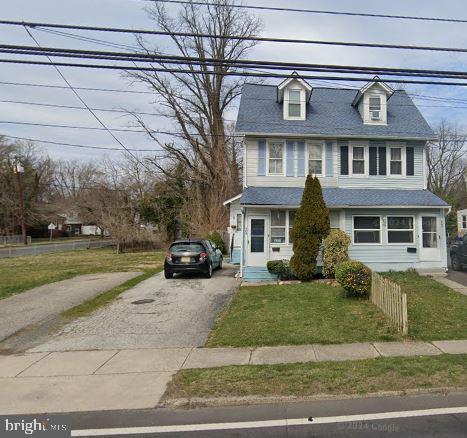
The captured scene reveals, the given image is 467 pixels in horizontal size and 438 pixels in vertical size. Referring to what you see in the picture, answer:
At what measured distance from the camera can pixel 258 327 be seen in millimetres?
8211

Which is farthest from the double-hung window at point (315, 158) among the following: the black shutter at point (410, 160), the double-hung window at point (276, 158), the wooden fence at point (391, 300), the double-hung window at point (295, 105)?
the wooden fence at point (391, 300)

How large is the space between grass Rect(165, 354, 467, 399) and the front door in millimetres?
8867

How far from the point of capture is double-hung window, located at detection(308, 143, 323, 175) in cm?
1628

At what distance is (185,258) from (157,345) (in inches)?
304

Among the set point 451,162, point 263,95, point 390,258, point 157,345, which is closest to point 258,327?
point 157,345

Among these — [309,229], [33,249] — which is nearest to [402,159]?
[309,229]

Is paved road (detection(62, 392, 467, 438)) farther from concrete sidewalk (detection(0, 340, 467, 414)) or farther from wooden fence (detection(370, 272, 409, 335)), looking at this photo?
wooden fence (detection(370, 272, 409, 335))

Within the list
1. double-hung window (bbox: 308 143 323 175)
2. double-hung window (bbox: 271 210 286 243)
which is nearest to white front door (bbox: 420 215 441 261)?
double-hung window (bbox: 308 143 323 175)

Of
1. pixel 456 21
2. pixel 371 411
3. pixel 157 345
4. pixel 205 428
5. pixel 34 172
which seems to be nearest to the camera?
pixel 205 428

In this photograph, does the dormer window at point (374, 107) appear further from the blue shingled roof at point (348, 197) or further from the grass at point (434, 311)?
the grass at point (434, 311)

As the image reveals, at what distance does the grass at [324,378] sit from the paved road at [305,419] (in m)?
0.24

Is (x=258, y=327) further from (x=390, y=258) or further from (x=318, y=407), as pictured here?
(x=390, y=258)

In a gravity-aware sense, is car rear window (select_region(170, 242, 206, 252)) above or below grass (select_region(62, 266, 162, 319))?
above

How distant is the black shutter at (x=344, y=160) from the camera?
1633cm
